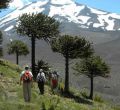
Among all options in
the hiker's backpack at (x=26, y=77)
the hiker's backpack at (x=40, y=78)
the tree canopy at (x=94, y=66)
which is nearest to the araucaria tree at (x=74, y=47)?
the tree canopy at (x=94, y=66)

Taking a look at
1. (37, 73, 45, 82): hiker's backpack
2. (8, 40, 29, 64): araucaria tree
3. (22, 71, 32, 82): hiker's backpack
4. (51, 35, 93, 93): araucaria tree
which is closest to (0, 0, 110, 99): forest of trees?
(51, 35, 93, 93): araucaria tree

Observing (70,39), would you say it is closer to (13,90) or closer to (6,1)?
(6,1)

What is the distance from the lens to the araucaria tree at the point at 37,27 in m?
63.8

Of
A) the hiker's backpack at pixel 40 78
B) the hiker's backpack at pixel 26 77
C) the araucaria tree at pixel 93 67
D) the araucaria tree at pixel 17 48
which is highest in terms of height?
the hiker's backpack at pixel 26 77

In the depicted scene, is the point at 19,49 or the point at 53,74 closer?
the point at 53,74

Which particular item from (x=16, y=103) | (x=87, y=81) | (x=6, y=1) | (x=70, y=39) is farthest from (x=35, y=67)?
(x=87, y=81)

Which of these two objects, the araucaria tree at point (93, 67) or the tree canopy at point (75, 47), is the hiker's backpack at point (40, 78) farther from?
the araucaria tree at point (93, 67)

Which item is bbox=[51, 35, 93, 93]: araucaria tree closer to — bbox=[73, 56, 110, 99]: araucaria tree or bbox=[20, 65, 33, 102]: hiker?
bbox=[73, 56, 110, 99]: araucaria tree

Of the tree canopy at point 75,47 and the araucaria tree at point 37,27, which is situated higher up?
the araucaria tree at point 37,27

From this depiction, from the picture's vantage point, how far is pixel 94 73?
283 ft

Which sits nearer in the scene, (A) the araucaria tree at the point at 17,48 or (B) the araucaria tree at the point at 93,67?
(B) the araucaria tree at the point at 93,67

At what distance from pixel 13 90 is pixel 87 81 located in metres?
165

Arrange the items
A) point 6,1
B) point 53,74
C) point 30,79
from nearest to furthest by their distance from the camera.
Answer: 1. point 30,79
2. point 53,74
3. point 6,1

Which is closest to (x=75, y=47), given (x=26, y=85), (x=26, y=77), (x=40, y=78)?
(x=40, y=78)
